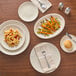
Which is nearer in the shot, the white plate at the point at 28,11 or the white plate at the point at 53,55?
the white plate at the point at 53,55

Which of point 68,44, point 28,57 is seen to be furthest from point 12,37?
point 68,44

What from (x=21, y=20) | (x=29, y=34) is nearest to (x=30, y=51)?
(x=29, y=34)

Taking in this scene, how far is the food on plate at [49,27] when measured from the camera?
151cm

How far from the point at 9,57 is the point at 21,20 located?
0.34 metres

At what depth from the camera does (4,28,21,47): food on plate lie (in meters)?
1.48

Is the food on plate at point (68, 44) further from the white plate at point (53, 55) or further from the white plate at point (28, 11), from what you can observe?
the white plate at point (28, 11)

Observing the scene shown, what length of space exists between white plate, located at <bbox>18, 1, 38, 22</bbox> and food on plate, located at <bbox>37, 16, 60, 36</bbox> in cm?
12

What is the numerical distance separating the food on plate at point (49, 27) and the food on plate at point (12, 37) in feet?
0.61

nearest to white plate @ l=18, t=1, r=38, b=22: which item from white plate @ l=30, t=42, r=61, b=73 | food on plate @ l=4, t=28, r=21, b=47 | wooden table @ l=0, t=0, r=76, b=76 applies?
wooden table @ l=0, t=0, r=76, b=76

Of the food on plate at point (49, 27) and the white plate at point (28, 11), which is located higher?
the white plate at point (28, 11)

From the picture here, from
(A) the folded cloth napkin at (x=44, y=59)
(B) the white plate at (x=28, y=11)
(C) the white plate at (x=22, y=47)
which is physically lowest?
(A) the folded cloth napkin at (x=44, y=59)

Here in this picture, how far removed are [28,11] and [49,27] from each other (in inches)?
9.8

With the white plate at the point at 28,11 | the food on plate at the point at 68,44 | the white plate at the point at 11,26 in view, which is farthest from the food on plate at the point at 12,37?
the food on plate at the point at 68,44

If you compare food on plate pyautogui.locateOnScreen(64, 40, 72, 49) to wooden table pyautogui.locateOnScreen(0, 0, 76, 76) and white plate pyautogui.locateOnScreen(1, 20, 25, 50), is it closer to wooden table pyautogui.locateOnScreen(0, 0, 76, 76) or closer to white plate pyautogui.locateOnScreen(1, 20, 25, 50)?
wooden table pyautogui.locateOnScreen(0, 0, 76, 76)
